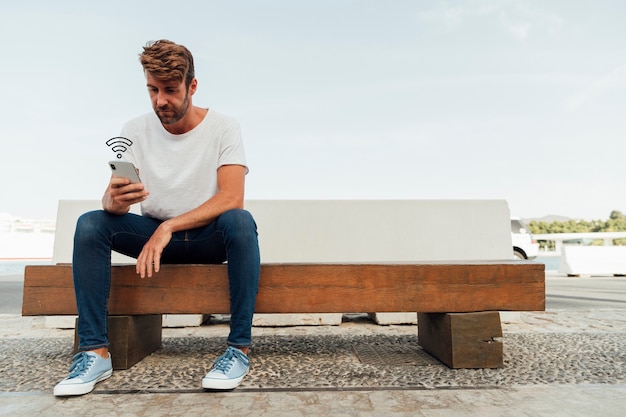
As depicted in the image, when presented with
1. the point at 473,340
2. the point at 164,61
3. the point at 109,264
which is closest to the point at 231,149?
the point at 164,61

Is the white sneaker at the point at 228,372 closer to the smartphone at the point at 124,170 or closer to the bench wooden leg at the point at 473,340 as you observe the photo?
the smartphone at the point at 124,170

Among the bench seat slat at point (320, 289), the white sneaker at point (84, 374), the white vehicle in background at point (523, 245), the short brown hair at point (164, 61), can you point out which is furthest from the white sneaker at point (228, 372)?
the white vehicle in background at point (523, 245)

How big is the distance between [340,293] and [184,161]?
92cm

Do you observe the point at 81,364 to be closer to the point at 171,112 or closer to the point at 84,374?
the point at 84,374

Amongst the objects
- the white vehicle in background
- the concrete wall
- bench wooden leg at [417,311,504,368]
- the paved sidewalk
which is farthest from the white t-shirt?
the white vehicle in background

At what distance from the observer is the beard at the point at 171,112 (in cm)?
199

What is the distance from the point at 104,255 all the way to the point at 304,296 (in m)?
0.87

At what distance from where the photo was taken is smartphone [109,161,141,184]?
1795 mm

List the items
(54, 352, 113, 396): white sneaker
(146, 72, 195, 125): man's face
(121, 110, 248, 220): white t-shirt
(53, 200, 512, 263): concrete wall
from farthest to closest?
(53, 200, 512, 263): concrete wall, (121, 110, 248, 220): white t-shirt, (146, 72, 195, 125): man's face, (54, 352, 113, 396): white sneaker

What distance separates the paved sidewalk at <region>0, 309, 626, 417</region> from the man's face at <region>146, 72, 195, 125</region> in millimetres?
1123

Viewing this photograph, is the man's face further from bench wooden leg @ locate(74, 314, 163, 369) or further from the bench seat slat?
bench wooden leg @ locate(74, 314, 163, 369)

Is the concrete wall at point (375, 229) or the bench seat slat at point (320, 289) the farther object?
the concrete wall at point (375, 229)

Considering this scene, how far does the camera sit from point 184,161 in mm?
2094

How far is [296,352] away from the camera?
2.58 m
